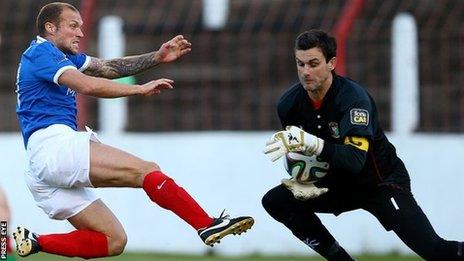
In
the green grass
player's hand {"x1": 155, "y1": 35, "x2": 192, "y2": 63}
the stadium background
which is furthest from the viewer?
the stadium background

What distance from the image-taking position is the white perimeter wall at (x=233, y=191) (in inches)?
555

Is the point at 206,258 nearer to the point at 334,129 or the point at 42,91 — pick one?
the point at 334,129

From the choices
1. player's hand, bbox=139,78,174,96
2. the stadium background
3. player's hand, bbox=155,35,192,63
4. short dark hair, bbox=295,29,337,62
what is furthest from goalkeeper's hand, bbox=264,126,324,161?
the stadium background

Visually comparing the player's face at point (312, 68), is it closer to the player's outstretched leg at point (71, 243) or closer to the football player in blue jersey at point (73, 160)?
the football player in blue jersey at point (73, 160)

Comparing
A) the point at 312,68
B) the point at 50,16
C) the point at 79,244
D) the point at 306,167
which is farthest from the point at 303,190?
→ the point at 50,16

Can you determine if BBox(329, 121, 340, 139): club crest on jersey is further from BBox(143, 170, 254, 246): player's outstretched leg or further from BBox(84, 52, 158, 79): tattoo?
BBox(84, 52, 158, 79): tattoo

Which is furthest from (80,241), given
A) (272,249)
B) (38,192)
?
(272,249)

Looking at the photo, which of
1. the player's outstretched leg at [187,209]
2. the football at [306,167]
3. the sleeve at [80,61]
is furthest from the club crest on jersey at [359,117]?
the sleeve at [80,61]

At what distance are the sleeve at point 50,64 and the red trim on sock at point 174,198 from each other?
0.87 meters

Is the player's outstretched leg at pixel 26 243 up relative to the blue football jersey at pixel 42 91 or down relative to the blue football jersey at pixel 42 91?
down

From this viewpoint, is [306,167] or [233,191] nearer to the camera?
[306,167]

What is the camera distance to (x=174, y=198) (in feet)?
31.9

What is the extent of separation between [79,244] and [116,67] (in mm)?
1303

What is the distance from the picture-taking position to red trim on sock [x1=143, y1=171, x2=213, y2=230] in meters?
9.68
